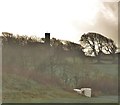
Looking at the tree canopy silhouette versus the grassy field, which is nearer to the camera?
the grassy field

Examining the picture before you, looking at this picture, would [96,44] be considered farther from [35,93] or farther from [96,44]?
[35,93]

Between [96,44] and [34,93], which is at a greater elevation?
[96,44]

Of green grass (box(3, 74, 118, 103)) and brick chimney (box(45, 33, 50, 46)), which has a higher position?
brick chimney (box(45, 33, 50, 46))

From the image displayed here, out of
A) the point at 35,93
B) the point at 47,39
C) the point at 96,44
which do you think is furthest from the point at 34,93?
the point at 96,44

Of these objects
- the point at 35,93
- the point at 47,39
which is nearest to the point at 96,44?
the point at 47,39

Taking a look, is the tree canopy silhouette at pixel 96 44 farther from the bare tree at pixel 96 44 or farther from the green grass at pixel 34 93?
the green grass at pixel 34 93

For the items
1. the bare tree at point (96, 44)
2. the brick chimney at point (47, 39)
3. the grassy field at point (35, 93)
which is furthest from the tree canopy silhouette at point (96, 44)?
the grassy field at point (35, 93)

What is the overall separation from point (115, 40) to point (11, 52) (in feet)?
4.44

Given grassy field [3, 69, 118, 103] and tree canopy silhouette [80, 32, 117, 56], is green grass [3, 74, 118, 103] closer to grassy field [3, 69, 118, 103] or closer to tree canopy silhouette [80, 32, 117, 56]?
grassy field [3, 69, 118, 103]

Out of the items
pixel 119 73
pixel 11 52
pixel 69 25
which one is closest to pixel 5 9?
pixel 11 52

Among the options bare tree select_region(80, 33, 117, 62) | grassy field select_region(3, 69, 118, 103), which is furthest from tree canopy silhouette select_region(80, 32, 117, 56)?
grassy field select_region(3, 69, 118, 103)

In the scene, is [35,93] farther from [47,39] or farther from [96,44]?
[96,44]

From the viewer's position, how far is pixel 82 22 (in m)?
4.38

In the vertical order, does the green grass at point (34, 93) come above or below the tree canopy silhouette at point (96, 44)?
below
